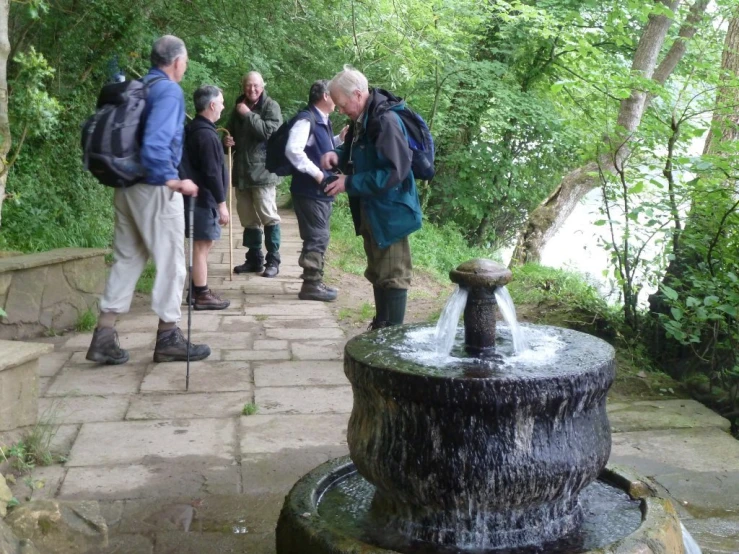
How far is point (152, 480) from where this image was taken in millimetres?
3811

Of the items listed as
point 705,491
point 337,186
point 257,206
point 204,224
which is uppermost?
point 337,186

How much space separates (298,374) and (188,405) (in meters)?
0.91

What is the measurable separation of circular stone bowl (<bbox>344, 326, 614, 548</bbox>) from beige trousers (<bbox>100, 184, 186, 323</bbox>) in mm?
2871

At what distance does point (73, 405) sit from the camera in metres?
4.80

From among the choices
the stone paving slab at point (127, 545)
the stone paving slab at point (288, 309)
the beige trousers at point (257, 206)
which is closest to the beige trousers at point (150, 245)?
the stone paving slab at point (288, 309)

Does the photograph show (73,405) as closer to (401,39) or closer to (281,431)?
(281,431)

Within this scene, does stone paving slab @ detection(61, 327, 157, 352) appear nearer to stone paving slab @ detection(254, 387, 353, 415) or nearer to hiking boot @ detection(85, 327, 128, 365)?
hiking boot @ detection(85, 327, 128, 365)

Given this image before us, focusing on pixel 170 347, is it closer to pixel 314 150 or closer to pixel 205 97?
pixel 205 97

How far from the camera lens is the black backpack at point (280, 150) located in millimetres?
7535

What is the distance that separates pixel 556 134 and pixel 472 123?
161cm

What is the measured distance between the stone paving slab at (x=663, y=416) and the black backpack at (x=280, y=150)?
3833 millimetres

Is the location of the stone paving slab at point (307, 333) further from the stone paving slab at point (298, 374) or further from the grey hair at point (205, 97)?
the grey hair at point (205, 97)

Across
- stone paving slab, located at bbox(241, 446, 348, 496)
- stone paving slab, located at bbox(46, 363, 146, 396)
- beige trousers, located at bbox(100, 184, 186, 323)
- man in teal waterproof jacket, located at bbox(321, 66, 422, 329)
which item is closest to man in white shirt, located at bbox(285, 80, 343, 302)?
man in teal waterproof jacket, located at bbox(321, 66, 422, 329)

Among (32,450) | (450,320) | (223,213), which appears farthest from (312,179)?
(450,320)
